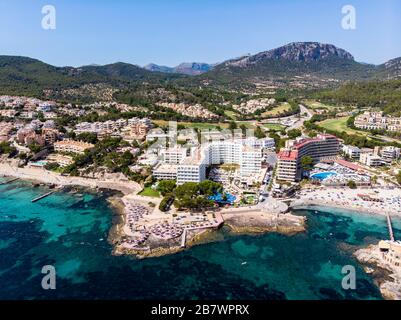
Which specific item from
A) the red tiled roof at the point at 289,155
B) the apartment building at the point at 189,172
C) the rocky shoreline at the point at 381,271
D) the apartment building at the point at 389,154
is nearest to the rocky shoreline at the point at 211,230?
the rocky shoreline at the point at 381,271

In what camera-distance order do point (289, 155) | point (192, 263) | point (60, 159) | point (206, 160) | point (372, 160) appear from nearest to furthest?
point (192, 263), point (289, 155), point (206, 160), point (372, 160), point (60, 159)

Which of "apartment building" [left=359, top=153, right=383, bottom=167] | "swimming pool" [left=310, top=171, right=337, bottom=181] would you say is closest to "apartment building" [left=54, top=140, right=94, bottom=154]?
"swimming pool" [left=310, top=171, right=337, bottom=181]

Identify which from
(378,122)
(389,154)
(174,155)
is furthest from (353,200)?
(378,122)

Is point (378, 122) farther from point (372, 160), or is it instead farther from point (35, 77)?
point (35, 77)

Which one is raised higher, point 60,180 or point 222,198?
point 60,180

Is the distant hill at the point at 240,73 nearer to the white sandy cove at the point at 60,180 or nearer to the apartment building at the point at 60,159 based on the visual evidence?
the apartment building at the point at 60,159
